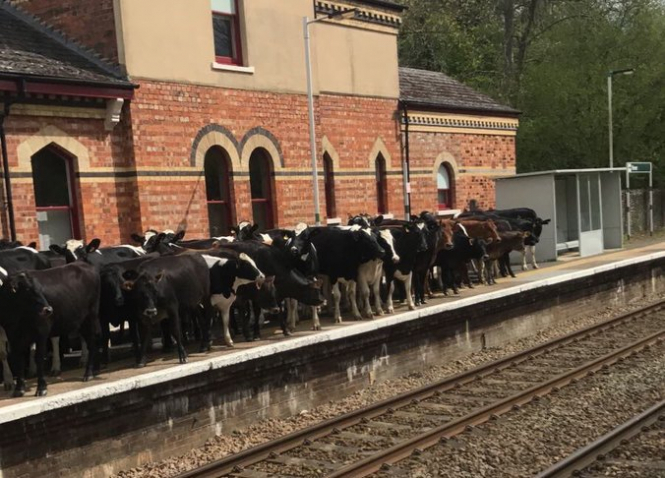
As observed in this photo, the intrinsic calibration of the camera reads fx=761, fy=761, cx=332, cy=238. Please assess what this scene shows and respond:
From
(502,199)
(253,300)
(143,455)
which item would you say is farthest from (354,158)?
(143,455)

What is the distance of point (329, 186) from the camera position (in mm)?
22906

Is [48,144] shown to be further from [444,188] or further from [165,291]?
[444,188]

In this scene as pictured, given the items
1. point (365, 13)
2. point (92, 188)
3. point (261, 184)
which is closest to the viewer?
point (92, 188)

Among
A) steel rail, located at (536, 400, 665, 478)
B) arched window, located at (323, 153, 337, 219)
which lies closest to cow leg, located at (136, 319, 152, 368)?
steel rail, located at (536, 400, 665, 478)

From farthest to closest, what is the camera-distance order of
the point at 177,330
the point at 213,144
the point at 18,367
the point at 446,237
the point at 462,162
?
the point at 462,162 → the point at 213,144 → the point at 446,237 → the point at 177,330 → the point at 18,367

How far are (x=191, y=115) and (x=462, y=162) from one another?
1294cm

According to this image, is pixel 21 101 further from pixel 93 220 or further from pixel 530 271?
pixel 530 271

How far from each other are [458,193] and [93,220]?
15.3m

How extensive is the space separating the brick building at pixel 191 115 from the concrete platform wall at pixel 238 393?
722cm

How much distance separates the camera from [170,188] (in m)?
17.5

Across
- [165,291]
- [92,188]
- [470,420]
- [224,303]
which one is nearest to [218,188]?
[92,188]

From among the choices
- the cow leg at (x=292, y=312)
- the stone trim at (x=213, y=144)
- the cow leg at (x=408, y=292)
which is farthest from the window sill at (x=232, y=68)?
the cow leg at (x=292, y=312)

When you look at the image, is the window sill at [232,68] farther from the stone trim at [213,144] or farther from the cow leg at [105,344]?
the cow leg at [105,344]

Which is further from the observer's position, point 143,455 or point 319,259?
point 319,259
